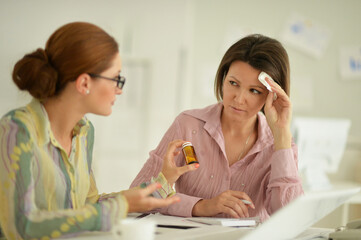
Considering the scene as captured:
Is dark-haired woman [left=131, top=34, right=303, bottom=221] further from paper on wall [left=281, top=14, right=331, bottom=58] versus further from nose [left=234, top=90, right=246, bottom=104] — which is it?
paper on wall [left=281, top=14, right=331, bottom=58]

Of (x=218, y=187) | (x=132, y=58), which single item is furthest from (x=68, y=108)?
(x=132, y=58)

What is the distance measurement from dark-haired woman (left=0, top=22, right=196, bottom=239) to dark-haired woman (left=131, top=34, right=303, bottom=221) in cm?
42

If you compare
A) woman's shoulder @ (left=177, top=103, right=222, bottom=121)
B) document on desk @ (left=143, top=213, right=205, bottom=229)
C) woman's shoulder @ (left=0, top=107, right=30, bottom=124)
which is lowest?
document on desk @ (left=143, top=213, right=205, bottom=229)

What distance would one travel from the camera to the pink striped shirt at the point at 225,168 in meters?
1.69

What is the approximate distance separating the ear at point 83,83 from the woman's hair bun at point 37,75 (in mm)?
59

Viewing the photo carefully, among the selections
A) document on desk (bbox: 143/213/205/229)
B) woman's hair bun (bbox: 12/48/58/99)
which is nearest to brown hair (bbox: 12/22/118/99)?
woman's hair bun (bbox: 12/48/58/99)

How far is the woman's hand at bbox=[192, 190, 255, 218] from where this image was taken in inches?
61.9

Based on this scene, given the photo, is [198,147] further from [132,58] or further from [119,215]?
[132,58]

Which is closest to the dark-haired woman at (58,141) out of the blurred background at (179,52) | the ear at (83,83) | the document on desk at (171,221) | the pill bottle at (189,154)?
the ear at (83,83)

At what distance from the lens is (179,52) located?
439 cm

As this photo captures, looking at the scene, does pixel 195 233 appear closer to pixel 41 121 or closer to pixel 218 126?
pixel 41 121

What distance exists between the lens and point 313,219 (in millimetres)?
1330

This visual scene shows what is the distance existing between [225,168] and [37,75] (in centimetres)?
83

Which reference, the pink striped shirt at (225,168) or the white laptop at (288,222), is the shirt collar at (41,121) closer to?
the white laptop at (288,222)
